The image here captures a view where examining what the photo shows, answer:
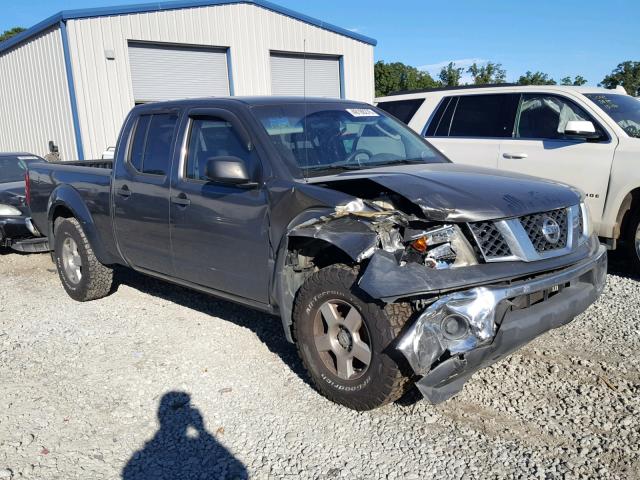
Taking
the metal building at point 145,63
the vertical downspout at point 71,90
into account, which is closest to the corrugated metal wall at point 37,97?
the metal building at point 145,63

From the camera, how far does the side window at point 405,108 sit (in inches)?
315

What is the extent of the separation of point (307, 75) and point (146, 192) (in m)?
14.5

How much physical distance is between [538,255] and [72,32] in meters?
13.8

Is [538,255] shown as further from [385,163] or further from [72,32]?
[72,32]

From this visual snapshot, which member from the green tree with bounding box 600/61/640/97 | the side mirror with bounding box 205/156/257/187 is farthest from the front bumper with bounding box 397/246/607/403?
the green tree with bounding box 600/61/640/97

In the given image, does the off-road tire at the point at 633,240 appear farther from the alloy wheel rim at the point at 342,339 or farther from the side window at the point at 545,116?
the alloy wheel rim at the point at 342,339

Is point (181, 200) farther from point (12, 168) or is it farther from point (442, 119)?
point (12, 168)

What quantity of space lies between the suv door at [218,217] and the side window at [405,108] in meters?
4.05

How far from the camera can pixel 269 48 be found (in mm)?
17750

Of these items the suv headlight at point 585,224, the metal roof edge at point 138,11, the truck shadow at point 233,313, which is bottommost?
the truck shadow at point 233,313

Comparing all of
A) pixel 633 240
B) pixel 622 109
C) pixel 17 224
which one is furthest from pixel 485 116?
pixel 17 224

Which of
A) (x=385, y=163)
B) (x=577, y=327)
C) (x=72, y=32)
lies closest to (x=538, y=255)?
(x=385, y=163)

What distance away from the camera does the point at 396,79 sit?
4934cm

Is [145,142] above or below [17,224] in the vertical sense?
above
